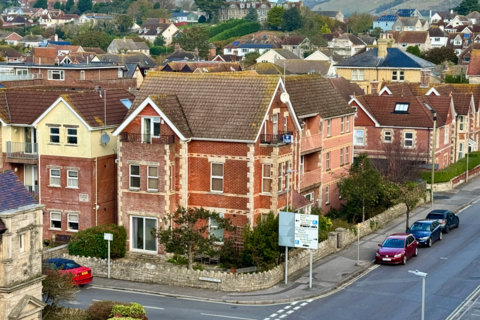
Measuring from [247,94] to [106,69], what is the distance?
117ft

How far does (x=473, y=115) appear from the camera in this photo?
78.2 meters

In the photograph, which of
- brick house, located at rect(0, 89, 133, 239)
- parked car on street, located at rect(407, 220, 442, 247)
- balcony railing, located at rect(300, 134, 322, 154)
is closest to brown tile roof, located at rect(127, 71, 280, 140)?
brick house, located at rect(0, 89, 133, 239)

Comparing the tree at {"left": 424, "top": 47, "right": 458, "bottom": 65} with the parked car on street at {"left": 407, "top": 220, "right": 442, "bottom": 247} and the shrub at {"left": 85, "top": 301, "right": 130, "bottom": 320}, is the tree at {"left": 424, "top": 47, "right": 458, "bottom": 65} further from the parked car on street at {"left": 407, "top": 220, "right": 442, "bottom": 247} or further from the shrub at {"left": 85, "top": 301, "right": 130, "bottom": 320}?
the shrub at {"left": 85, "top": 301, "right": 130, "bottom": 320}

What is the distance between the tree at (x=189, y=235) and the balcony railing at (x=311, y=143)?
10.2 m

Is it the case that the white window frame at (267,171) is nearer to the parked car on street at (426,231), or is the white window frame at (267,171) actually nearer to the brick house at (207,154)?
the brick house at (207,154)

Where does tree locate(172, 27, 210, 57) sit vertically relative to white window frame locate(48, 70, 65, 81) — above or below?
above

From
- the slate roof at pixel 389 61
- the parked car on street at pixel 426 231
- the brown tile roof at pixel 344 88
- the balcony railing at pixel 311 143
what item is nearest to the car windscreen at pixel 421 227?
the parked car on street at pixel 426 231

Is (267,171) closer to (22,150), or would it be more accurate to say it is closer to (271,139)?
(271,139)

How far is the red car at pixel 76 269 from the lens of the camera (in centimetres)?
4009

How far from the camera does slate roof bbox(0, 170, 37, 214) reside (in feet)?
104

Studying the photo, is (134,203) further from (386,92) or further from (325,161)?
(386,92)

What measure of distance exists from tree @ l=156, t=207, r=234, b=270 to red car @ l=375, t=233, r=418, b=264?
8066 millimetres

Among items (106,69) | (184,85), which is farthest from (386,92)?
(184,85)

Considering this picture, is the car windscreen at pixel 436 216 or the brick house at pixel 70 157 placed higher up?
the brick house at pixel 70 157
